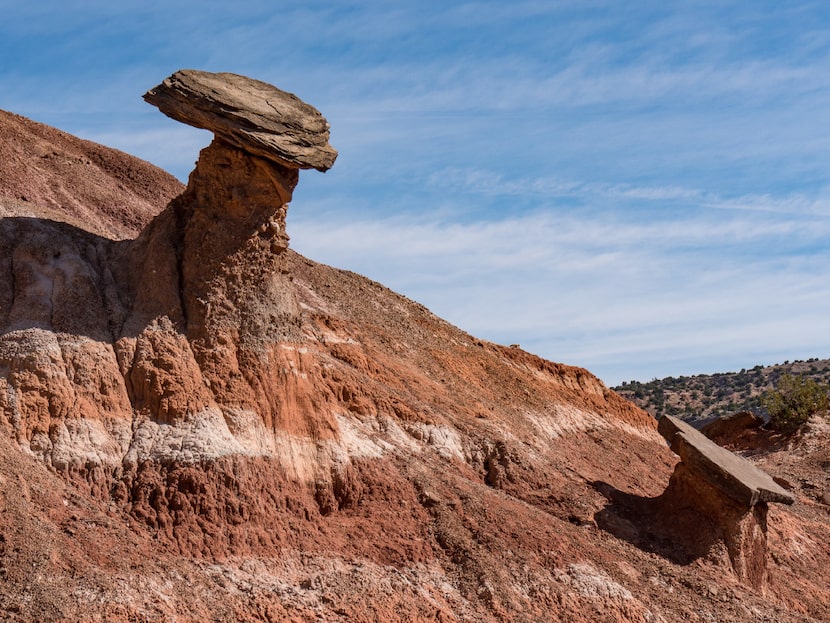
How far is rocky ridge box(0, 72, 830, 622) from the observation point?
15727mm

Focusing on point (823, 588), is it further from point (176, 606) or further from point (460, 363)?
point (176, 606)

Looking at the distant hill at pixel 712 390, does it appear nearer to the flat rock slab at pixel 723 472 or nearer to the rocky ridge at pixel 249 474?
the flat rock slab at pixel 723 472

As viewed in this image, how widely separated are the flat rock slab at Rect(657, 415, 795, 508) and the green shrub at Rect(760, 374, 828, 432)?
56.0 feet

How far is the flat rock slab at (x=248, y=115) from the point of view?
62.7 feet

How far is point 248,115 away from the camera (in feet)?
63.5

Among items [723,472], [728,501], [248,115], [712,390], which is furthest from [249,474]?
[712,390]

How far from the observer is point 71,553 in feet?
48.0

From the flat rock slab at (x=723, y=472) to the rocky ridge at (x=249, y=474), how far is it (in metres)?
1.19

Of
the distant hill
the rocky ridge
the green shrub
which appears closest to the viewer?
the rocky ridge

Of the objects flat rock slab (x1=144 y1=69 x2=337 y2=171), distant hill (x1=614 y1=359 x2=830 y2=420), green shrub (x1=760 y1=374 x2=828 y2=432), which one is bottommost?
green shrub (x1=760 y1=374 x2=828 y2=432)

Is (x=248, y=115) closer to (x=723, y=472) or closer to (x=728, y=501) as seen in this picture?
(x=723, y=472)

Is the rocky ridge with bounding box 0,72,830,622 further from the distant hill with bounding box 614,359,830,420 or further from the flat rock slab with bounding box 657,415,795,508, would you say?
the distant hill with bounding box 614,359,830,420

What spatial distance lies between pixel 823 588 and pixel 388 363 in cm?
1115

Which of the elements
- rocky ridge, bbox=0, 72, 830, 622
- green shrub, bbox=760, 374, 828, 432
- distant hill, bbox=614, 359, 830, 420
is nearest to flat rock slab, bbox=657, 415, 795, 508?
rocky ridge, bbox=0, 72, 830, 622
